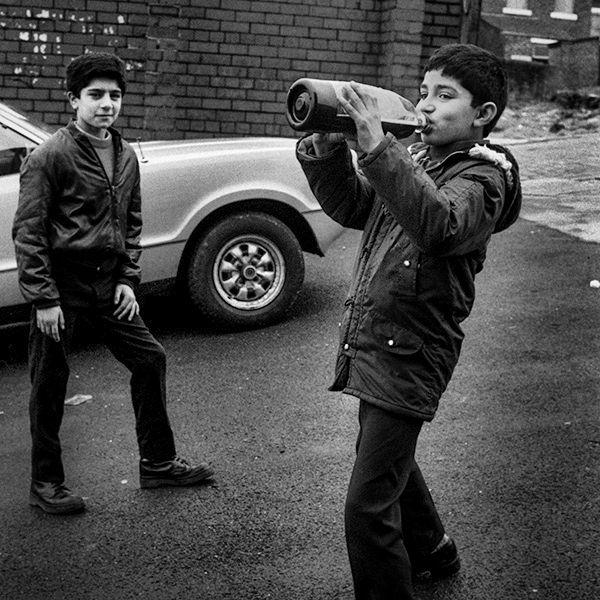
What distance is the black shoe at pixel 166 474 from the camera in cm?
469

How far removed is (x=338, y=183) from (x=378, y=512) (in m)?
0.95

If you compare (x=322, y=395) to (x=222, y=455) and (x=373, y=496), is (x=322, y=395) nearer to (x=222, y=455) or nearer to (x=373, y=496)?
(x=222, y=455)

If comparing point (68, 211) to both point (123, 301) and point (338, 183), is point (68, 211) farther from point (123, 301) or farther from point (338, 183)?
point (338, 183)

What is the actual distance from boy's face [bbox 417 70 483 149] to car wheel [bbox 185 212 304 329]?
3.91 metres

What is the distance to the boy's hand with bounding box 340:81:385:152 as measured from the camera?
278 centimetres

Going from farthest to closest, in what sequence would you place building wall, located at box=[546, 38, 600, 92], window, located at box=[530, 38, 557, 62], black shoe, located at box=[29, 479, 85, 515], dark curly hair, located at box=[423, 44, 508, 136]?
window, located at box=[530, 38, 557, 62] → building wall, located at box=[546, 38, 600, 92] → black shoe, located at box=[29, 479, 85, 515] → dark curly hair, located at box=[423, 44, 508, 136]

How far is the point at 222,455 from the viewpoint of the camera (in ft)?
16.7

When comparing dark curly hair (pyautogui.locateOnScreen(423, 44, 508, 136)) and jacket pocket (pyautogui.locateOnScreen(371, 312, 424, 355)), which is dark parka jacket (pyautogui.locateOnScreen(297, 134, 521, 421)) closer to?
jacket pocket (pyautogui.locateOnScreen(371, 312, 424, 355))

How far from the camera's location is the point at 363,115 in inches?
110

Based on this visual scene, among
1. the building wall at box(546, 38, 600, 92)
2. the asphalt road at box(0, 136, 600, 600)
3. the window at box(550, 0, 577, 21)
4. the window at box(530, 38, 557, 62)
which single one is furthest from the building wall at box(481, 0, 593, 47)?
the asphalt road at box(0, 136, 600, 600)

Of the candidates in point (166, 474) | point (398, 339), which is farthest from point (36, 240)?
point (398, 339)

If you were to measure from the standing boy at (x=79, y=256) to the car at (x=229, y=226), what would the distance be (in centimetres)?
215

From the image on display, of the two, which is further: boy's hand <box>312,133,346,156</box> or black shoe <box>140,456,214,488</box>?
black shoe <box>140,456,214,488</box>

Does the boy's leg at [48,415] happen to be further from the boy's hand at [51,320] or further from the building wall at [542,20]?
the building wall at [542,20]
